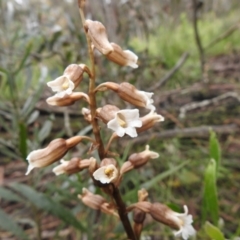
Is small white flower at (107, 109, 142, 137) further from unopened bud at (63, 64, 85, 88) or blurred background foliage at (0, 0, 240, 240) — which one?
blurred background foliage at (0, 0, 240, 240)

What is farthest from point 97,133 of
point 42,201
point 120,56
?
point 42,201

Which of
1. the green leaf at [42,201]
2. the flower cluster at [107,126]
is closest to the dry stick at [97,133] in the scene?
the flower cluster at [107,126]

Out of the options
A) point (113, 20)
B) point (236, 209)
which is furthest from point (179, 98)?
point (236, 209)

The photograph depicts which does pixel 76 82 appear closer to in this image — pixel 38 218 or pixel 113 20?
pixel 38 218

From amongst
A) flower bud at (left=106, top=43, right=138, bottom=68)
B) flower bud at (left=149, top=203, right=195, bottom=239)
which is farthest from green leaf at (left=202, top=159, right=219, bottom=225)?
flower bud at (left=106, top=43, right=138, bottom=68)

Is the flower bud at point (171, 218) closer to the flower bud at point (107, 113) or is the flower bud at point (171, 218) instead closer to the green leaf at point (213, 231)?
the green leaf at point (213, 231)

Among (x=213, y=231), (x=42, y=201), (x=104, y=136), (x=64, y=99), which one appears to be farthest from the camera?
(x=104, y=136)

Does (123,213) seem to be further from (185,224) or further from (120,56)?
(120,56)
